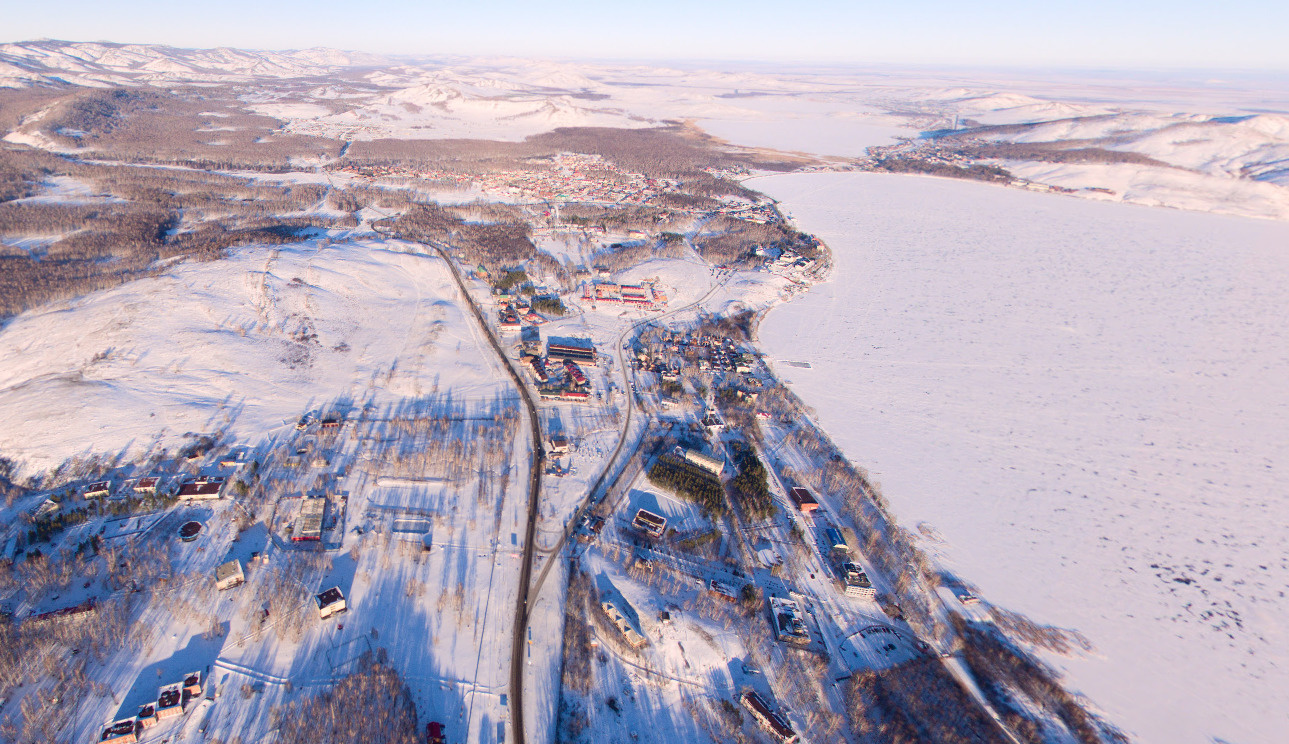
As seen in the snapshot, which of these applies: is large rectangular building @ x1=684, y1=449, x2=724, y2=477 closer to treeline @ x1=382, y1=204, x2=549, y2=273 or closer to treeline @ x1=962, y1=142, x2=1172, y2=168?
treeline @ x1=382, y1=204, x2=549, y2=273

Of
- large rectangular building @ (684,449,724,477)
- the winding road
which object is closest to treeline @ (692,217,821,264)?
the winding road

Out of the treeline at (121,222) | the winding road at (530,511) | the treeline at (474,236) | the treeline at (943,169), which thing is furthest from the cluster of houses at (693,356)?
the treeline at (943,169)

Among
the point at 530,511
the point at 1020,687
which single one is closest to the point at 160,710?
the point at 530,511

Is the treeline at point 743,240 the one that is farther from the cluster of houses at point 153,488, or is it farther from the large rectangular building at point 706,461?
the cluster of houses at point 153,488

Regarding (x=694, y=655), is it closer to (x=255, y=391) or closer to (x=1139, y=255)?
(x=255, y=391)

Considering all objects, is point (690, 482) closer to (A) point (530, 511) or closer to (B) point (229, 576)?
(A) point (530, 511)
